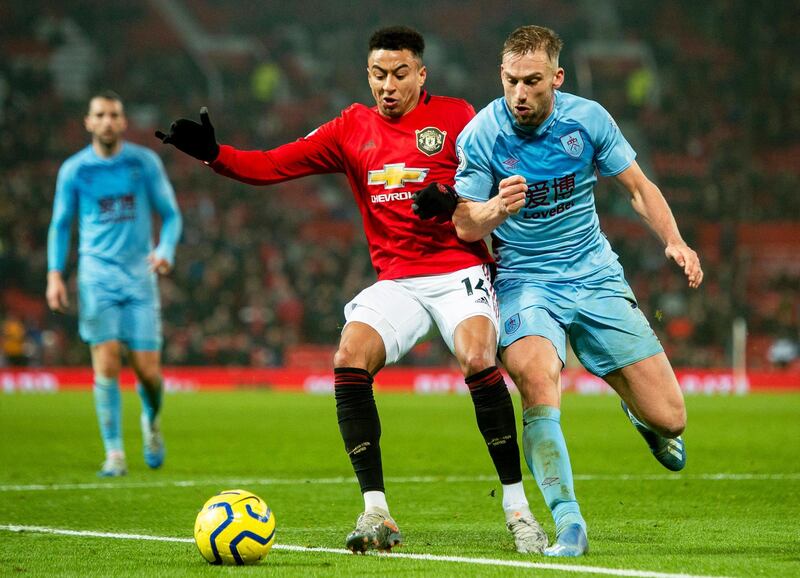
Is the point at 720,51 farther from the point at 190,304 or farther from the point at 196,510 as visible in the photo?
the point at 196,510

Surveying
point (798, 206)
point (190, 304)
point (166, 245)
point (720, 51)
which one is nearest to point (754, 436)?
point (166, 245)

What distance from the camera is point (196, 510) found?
738cm

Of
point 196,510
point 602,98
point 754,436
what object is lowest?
point 754,436

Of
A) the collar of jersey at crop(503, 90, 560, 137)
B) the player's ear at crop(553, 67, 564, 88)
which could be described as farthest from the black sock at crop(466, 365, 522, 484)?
the player's ear at crop(553, 67, 564, 88)

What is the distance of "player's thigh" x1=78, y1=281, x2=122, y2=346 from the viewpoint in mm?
9812

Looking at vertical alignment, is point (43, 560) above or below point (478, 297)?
below

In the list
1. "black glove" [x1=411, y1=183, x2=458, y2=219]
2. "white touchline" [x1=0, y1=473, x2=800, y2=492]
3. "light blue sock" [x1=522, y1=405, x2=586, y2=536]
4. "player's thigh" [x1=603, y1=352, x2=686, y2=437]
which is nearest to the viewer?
"light blue sock" [x1=522, y1=405, x2=586, y2=536]

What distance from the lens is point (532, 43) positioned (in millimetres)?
5855

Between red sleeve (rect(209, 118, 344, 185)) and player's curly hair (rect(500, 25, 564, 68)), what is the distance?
3.55 ft

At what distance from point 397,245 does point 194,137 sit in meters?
1.16

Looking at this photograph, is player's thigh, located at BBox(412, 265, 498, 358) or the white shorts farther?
the white shorts

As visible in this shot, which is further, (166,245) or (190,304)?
(190,304)

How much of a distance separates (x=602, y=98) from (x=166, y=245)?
25.6 metres

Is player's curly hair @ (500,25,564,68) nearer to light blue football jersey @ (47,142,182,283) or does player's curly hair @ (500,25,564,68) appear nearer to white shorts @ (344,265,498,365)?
white shorts @ (344,265,498,365)
